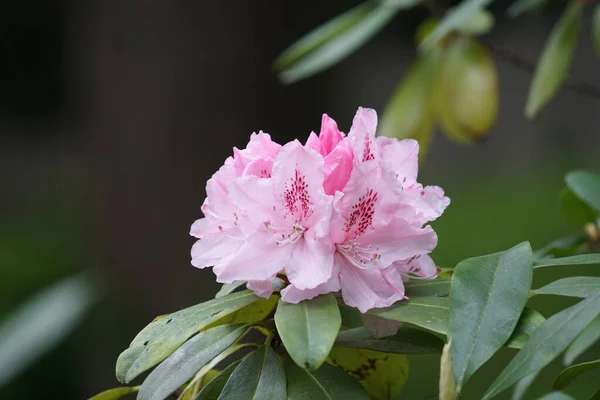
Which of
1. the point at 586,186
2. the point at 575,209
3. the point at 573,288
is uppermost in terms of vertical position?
the point at 573,288

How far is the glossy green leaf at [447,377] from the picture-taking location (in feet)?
1.77

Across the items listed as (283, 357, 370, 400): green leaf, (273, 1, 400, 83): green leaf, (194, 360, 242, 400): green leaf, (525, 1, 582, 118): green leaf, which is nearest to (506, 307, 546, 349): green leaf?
(283, 357, 370, 400): green leaf

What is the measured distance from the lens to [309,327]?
0.56m

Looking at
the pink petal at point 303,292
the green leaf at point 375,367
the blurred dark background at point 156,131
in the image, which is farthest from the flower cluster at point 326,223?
the blurred dark background at point 156,131

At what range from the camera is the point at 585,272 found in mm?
2096

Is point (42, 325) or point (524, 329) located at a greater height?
point (524, 329)

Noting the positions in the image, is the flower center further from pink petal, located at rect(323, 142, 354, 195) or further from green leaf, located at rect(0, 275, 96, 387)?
green leaf, located at rect(0, 275, 96, 387)

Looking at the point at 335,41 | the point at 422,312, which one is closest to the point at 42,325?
the point at 335,41

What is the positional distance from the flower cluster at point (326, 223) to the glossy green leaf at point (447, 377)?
0.28 ft

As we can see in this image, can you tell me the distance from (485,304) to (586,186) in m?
0.44

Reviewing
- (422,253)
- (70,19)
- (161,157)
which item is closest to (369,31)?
(422,253)

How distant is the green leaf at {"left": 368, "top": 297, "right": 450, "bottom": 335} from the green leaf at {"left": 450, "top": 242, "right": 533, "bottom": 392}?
15 mm

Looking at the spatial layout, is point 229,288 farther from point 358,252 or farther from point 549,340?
point 549,340

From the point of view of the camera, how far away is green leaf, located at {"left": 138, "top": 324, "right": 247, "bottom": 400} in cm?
63
